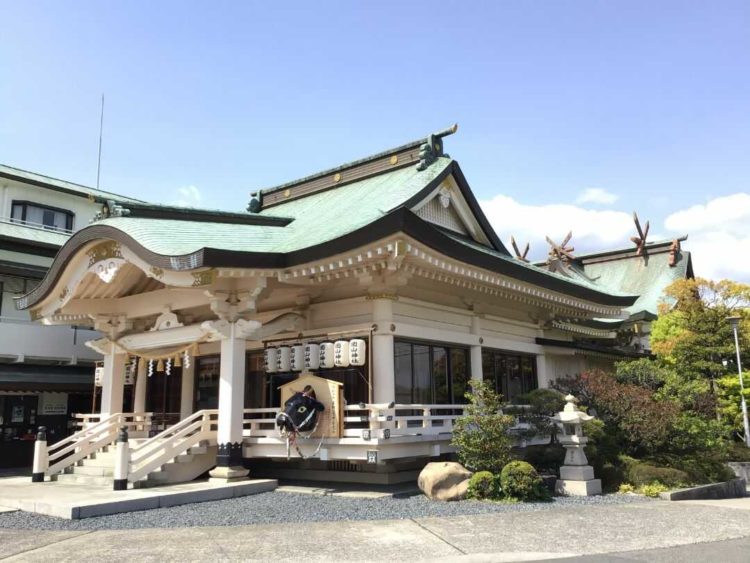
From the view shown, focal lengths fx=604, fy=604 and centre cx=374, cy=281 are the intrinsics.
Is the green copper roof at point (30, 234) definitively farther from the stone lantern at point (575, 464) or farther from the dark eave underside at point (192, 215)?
the stone lantern at point (575, 464)

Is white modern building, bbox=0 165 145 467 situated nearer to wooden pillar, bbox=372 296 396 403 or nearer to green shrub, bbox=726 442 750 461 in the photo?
wooden pillar, bbox=372 296 396 403

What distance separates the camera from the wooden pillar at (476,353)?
52.3ft

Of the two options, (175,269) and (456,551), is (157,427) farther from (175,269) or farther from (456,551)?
(456,551)

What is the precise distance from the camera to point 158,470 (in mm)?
12758

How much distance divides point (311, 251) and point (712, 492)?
10138mm

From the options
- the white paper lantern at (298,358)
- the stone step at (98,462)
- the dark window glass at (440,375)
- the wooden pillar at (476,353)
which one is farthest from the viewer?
the wooden pillar at (476,353)

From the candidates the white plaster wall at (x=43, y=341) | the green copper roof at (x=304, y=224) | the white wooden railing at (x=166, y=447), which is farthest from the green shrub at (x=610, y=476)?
the white plaster wall at (x=43, y=341)

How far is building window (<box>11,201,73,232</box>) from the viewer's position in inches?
901

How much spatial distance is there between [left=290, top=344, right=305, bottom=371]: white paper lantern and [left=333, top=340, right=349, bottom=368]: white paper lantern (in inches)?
38.1

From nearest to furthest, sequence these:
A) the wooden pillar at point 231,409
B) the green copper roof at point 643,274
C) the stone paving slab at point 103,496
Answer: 1. the stone paving slab at point 103,496
2. the wooden pillar at point 231,409
3. the green copper roof at point 643,274

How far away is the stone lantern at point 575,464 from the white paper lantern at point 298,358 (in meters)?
5.65

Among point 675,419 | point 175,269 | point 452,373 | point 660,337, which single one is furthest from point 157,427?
point 660,337

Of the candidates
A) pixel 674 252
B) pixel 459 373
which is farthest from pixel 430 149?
pixel 674 252

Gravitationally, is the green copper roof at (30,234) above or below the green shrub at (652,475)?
above
